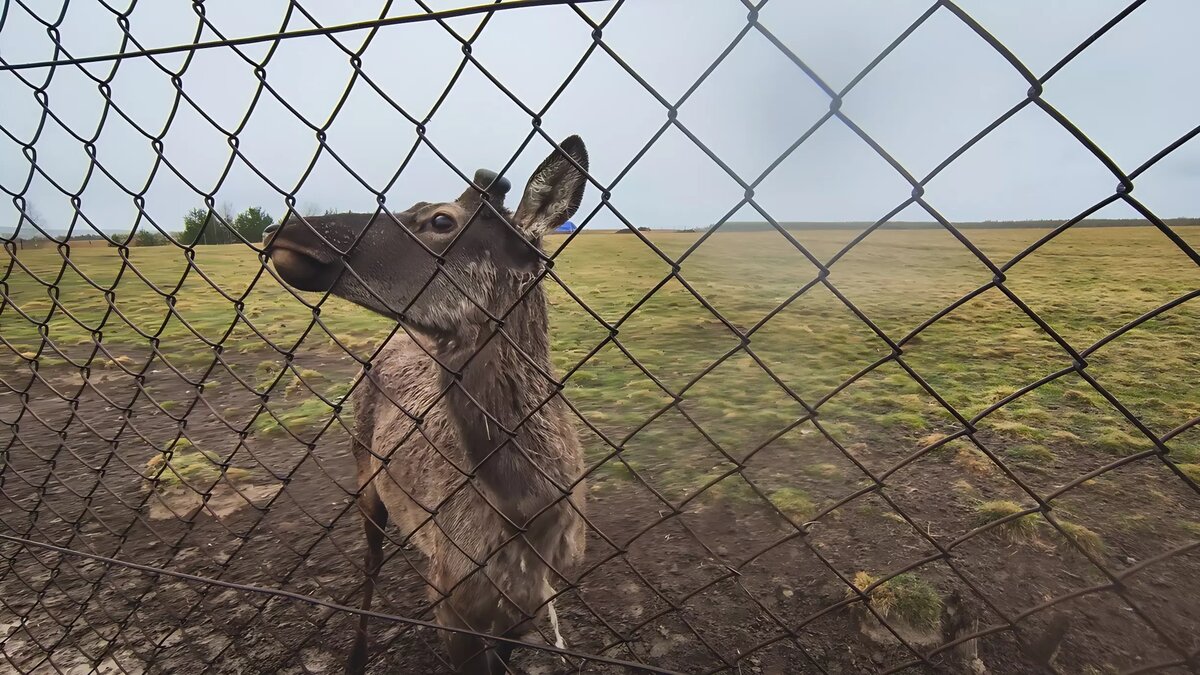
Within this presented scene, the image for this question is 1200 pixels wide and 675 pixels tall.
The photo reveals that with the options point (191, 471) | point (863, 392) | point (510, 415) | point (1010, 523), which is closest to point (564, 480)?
point (510, 415)

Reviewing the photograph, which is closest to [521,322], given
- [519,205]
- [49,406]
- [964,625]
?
[519,205]

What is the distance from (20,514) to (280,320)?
9.17 meters

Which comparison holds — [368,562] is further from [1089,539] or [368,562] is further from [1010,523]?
[1089,539]

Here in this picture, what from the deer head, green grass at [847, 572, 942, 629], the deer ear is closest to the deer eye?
the deer head

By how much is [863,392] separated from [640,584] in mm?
4919

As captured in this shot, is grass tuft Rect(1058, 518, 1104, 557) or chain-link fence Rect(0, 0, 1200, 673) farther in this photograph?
grass tuft Rect(1058, 518, 1104, 557)

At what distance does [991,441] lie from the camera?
5793 millimetres

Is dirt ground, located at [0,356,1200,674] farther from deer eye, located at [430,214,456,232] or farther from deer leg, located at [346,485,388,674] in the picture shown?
deer eye, located at [430,214,456,232]

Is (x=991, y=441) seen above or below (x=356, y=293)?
below

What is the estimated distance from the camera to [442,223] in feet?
9.93

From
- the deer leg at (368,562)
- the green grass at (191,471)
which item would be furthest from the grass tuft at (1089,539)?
the green grass at (191,471)

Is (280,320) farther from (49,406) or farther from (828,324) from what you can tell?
(828,324)

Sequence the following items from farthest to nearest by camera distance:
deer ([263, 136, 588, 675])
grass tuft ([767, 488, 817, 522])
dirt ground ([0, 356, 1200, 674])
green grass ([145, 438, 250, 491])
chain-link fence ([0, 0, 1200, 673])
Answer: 1. green grass ([145, 438, 250, 491])
2. grass tuft ([767, 488, 817, 522])
3. dirt ground ([0, 356, 1200, 674])
4. deer ([263, 136, 588, 675])
5. chain-link fence ([0, 0, 1200, 673])

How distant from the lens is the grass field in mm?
2764
